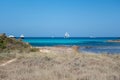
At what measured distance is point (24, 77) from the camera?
1262 centimetres

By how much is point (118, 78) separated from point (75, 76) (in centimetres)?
196

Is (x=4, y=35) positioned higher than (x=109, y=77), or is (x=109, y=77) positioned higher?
(x=4, y=35)

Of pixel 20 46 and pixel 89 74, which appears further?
pixel 20 46

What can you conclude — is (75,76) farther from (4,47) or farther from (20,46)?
(20,46)

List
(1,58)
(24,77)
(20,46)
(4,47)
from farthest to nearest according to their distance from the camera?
(20,46) < (4,47) < (1,58) < (24,77)

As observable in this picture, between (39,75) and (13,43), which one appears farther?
(13,43)

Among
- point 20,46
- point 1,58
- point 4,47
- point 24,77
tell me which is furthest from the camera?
point 20,46

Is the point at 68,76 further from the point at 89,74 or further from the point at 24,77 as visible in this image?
the point at 24,77

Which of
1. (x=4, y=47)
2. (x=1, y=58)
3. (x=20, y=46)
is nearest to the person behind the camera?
(x=1, y=58)

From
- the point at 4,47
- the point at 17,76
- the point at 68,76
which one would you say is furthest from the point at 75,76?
the point at 4,47

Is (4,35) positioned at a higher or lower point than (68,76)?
higher

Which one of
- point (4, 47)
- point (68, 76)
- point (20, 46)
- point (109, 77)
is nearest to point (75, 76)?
point (68, 76)

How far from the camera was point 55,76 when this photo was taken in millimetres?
12875

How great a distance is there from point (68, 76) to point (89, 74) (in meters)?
1.01
